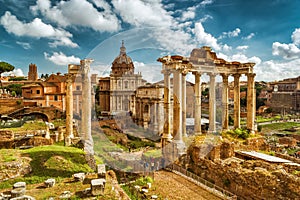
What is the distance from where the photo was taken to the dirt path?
1012 cm

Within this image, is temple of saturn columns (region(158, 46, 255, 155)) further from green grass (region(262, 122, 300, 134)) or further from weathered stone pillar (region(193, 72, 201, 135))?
green grass (region(262, 122, 300, 134))

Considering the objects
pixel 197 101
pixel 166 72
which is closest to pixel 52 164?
pixel 166 72

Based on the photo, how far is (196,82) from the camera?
1614 centimetres

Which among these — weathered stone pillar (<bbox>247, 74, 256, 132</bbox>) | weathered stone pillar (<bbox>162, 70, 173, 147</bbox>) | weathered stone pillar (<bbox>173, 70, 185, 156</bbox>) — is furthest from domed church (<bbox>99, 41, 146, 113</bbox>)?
weathered stone pillar (<bbox>173, 70, 185, 156</bbox>)

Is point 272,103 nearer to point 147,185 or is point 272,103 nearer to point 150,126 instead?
point 150,126

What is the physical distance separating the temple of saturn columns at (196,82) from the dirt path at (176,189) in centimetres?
207

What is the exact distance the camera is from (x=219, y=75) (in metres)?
17.4

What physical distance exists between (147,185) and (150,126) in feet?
90.3

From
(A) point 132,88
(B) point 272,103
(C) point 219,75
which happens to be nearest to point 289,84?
(B) point 272,103

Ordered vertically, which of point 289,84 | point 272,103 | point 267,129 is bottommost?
point 267,129

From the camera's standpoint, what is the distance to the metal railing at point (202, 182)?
10.3 metres

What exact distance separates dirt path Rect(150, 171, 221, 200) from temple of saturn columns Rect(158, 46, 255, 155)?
207cm

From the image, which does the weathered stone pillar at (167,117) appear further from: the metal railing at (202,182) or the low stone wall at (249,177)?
the low stone wall at (249,177)

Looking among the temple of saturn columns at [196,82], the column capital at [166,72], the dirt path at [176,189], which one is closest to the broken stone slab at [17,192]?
the dirt path at [176,189]
